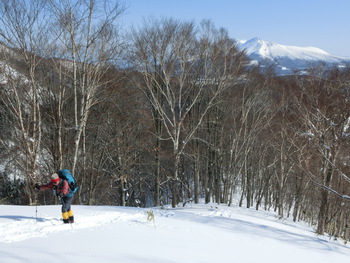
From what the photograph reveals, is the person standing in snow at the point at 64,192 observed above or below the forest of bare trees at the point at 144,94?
below

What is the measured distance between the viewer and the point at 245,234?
24.4 ft

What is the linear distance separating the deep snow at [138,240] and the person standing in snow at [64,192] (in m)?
0.20

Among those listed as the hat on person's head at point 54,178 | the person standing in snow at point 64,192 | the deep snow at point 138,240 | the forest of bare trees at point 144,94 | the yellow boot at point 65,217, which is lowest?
the deep snow at point 138,240


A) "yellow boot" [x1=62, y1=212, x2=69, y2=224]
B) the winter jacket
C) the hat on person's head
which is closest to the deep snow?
"yellow boot" [x1=62, y1=212, x2=69, y2=224]

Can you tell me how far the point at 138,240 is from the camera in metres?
5.72

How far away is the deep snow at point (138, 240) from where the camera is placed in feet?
15.5

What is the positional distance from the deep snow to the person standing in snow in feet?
0.64

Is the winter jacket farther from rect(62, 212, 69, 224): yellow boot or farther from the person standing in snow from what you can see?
rect(62, 212, 69, 224): yellow boot

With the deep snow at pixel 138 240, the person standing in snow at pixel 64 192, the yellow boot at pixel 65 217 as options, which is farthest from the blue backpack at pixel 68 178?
the deep snow at pixel 138 240

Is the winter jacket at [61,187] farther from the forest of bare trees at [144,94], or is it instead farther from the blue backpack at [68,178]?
the forest of bare trees at [144,94]

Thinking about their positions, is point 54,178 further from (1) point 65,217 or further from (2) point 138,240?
(2) point 138,240

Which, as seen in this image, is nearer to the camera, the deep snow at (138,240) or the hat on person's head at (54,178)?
the deep snow at (138,240)

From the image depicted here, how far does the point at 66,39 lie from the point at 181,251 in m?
9.89

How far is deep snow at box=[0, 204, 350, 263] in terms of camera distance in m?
4.73
